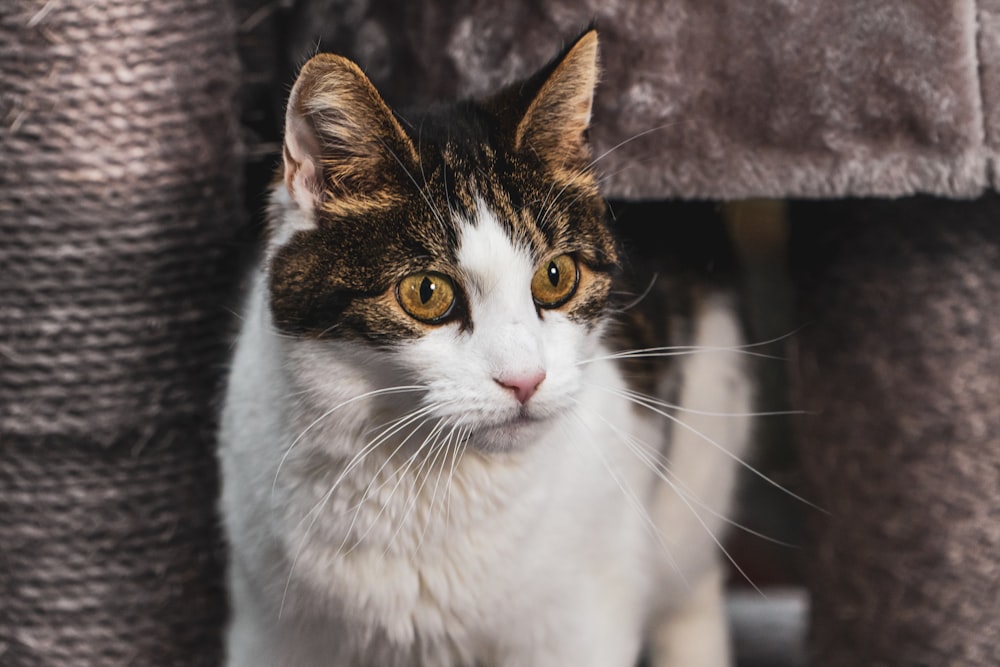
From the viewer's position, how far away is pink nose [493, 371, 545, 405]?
91 centimetres

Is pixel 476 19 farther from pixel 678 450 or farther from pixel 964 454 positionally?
pixel 964 454

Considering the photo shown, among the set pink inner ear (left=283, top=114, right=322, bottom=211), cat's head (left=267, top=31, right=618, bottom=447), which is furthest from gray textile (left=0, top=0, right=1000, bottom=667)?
pink inner ear (left=283, top=114, right=322, bottom=211)

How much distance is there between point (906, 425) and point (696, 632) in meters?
0.42

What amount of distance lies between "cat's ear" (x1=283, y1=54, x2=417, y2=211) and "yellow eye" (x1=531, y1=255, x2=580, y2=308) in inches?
6.6

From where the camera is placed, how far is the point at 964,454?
130 cm

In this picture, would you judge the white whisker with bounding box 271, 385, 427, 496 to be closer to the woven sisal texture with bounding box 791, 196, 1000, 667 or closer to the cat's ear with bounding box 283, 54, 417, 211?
the cat's ear with bounding box 283, 54, 417, 211

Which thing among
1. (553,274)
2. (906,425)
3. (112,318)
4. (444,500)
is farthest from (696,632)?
(112,318)

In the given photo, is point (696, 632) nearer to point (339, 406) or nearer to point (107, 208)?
point (339, 406)

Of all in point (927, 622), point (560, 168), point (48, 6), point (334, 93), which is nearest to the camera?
point (334, 93)

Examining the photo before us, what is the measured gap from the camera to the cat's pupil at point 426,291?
0.98 metres

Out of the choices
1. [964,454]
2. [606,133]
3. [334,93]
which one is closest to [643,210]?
[606,133]

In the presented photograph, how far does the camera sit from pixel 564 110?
1.08 metres

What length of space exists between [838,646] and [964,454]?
31 cm


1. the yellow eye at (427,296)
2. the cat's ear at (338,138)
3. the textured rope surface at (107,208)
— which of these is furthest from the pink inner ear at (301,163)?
the textured rope surface at (107,208)
